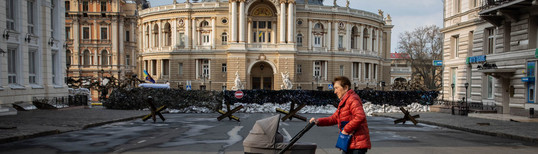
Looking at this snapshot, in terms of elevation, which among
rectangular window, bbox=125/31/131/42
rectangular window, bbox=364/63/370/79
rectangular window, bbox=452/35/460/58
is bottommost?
rectangular window, bbox=364/63/370/79

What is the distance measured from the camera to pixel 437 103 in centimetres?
3666

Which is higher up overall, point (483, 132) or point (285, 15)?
point (285, 15)

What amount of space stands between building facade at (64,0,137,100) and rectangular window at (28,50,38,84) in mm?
38574

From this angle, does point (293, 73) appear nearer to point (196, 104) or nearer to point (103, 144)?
point (196, 104)

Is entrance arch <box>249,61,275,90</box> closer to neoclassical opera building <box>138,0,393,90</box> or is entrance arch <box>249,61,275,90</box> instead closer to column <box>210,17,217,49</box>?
neoclassical opera building <box>138,0,393,90</box>

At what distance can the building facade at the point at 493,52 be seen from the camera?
2380cm

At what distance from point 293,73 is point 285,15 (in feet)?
27.5

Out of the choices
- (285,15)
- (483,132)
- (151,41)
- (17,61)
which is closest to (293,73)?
(285,15)

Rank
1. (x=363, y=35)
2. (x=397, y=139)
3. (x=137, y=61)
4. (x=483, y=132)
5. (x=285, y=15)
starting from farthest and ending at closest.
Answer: (x=137, y=61) < (x=363, y=35) < (x=285, y=15) < (x=483, y=132) < (x=397, y=139)

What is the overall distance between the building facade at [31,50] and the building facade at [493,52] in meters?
26.0

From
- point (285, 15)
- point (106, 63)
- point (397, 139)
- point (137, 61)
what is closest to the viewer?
point (397, 139)

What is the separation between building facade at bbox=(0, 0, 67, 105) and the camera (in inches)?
985

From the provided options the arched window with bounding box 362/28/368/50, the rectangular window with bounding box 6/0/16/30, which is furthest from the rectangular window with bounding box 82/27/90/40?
the rectangular window with bounding box 6/0/16/30

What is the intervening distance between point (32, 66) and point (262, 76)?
4211 cm
